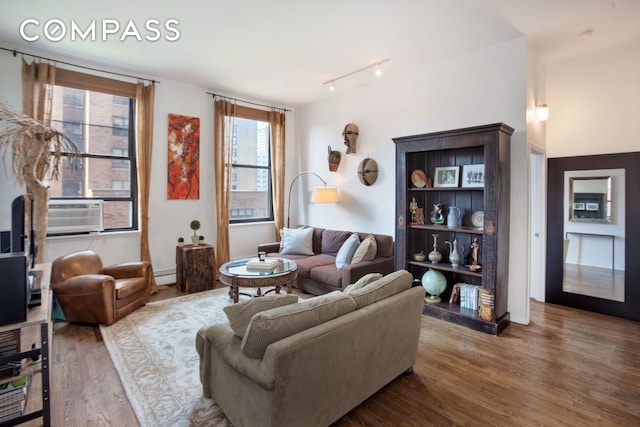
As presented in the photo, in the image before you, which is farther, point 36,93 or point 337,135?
point 337,135

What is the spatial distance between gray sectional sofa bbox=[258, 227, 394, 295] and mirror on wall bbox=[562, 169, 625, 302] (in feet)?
7.24

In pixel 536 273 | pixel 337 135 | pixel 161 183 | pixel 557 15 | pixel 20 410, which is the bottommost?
pixel 20 410

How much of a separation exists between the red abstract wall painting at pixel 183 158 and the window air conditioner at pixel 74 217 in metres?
0.97

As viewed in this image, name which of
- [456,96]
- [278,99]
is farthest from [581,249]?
[278,99]

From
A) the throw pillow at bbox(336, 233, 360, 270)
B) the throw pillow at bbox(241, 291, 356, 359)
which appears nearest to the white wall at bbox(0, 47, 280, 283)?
the throw pillow at bbox(336, 233, 360, 270)

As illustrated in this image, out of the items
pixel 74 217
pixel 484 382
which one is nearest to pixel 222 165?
pixel 74 217

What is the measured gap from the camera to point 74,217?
4.15m

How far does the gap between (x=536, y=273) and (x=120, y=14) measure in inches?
221

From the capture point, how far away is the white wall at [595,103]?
12.2ft

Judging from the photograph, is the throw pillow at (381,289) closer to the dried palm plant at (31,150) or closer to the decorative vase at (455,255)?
the decorative vase at (455,255)

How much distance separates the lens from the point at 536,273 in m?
4.35

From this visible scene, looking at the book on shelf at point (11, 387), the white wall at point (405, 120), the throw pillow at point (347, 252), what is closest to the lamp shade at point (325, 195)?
the white wall at point (405, 120)

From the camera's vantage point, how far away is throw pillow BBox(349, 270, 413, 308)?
215 centimetres

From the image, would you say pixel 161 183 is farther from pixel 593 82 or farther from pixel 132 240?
pixel 593 82
